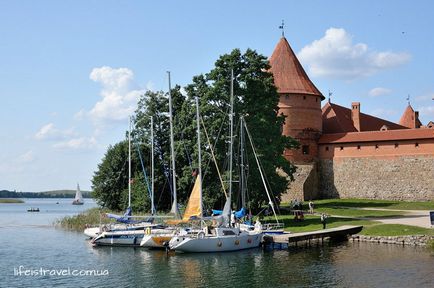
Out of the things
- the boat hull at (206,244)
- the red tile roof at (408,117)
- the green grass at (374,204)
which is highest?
the red tile roof at (408,117)

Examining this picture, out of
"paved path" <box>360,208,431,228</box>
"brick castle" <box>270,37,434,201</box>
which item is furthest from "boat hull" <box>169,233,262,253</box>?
"brick castle" <box>270,37,434,201</box>

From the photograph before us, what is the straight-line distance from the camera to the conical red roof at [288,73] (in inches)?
2320

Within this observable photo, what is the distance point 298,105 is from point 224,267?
34779mm

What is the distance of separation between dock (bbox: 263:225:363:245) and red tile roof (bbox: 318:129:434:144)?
75.9 feet

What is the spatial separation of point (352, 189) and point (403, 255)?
3087 centimetres

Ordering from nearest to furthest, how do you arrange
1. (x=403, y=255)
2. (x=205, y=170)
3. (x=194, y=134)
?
(x=403, y=255) → (x=205, y=170) → (x=194, y=134)

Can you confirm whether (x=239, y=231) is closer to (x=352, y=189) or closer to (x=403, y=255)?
(x=403, y=255)

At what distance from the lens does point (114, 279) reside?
953 inches

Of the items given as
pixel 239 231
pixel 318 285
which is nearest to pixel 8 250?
pixel 239 231

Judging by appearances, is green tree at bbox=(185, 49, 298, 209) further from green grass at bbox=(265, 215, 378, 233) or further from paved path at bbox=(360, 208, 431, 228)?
paved path at bbox=(360, 208, 431, 228)

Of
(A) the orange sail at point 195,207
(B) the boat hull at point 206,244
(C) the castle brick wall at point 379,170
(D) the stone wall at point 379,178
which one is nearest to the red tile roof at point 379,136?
(C) the castle brick wall at point 379,170

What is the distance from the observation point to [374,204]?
52375 millimetres

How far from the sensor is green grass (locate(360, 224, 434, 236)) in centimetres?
3266

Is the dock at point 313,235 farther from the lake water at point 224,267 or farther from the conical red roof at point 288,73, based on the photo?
the conical red roof at point 288,73
